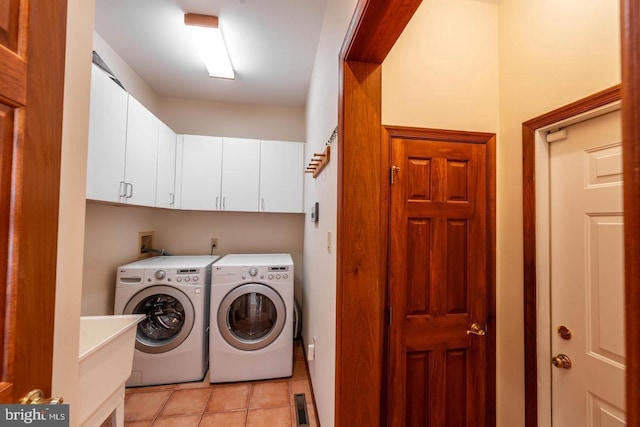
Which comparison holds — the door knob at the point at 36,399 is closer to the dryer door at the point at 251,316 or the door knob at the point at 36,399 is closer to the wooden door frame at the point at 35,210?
the wooden door frame at the point at 35,210

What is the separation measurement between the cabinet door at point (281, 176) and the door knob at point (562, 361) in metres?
2.28

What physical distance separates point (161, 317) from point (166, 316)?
43mm

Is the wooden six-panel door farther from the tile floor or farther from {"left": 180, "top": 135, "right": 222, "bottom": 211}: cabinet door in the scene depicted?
{"left": 180, "top": 135, "right": 222, "bottom": 211}: cabinet door

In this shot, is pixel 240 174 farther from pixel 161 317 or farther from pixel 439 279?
pixel 439 279

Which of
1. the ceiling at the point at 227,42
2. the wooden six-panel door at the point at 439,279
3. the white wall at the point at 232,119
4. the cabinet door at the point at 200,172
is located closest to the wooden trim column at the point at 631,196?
the wooden six-panel door at the point at 439,279

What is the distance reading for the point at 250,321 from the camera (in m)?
2.50

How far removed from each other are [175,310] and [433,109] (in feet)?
8.37

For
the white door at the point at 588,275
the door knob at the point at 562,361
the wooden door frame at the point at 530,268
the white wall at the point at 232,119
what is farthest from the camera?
the white wall at the point at 232,119

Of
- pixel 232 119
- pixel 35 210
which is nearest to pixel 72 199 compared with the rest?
pixel 35 210

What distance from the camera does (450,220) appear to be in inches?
58.7

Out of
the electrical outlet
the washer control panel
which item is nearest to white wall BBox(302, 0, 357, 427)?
the washer control panel

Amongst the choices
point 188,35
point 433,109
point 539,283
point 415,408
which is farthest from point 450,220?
point 188,35

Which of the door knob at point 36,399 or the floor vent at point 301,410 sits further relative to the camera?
the floor vent at point 301,410

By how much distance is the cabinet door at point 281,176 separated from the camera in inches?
116
